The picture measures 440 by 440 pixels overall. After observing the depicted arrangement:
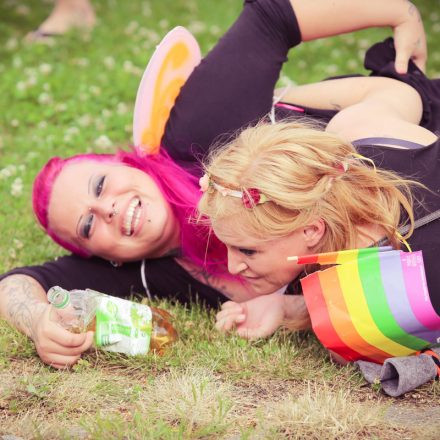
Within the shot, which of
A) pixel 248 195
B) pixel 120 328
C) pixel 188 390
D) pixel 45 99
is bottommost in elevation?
pixel 188 390

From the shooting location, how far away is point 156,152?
163 inches

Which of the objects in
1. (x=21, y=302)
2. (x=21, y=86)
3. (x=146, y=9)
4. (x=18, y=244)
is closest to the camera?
(x=21, y=302)

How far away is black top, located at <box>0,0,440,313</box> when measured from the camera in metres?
3.96

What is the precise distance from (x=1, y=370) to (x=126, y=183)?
1105 millimetres

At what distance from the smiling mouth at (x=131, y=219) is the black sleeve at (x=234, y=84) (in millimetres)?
441

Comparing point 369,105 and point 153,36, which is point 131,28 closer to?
point 153,36

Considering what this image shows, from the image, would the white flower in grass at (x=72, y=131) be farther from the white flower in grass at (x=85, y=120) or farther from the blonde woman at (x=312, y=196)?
the blonde woman at (x=312, y=196)

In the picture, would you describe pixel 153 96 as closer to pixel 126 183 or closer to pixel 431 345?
pixel 126 183

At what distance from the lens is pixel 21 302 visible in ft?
11.6

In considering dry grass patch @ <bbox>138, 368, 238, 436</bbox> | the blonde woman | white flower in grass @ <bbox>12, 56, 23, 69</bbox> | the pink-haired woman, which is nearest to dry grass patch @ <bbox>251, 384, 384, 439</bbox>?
dry grass patch @ <bbox>138, 368, 238, 436</bbox>

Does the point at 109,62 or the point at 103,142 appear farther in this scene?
the point at 109,62

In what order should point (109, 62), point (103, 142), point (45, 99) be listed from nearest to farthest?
point (103, 142), point (45, 99), point (109, 62)

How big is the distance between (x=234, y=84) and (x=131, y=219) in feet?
2.99

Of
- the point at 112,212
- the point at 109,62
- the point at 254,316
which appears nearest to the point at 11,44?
the point at 109,62
